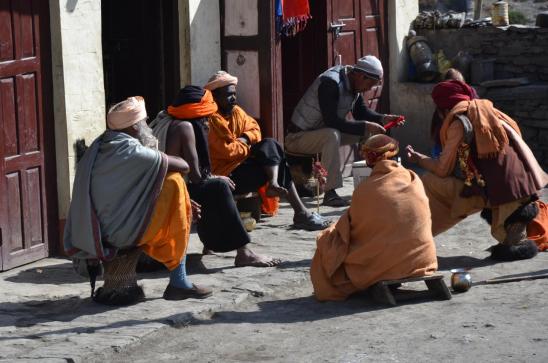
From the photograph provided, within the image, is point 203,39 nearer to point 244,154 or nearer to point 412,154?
point 244,154

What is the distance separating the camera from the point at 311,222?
978 centimetres

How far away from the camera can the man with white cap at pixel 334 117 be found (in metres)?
10.6

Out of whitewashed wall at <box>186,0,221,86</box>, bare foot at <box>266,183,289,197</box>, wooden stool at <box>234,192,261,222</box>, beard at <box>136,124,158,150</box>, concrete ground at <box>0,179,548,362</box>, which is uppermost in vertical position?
whitewashed wall at <box>186,0,221,86</box>

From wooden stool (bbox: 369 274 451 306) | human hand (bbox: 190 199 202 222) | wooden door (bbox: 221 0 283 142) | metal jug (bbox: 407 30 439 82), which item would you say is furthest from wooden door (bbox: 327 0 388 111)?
wooden stool (bbox: 369 274 451 306)

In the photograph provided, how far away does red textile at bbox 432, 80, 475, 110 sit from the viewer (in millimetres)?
8656

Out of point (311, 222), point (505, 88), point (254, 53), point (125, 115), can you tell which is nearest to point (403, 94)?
point (505, 88)


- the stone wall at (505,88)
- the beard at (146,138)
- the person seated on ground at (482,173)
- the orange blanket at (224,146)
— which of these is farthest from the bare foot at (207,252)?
the stone wall at (505,88)

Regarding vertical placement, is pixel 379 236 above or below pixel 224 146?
below

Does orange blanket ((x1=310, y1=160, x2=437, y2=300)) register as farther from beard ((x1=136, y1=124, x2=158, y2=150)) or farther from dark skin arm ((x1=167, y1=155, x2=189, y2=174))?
beard ((x1=136, y1=124, x2=158, y2=150))

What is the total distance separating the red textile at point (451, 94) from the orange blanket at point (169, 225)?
224cm

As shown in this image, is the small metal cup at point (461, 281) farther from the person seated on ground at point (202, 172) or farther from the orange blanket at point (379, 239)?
the person seated on ground at point (202, 172)

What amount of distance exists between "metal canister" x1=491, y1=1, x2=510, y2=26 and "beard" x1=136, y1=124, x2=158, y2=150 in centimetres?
642

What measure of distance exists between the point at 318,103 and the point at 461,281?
3.46 metres

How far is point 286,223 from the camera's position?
10.2 meters
